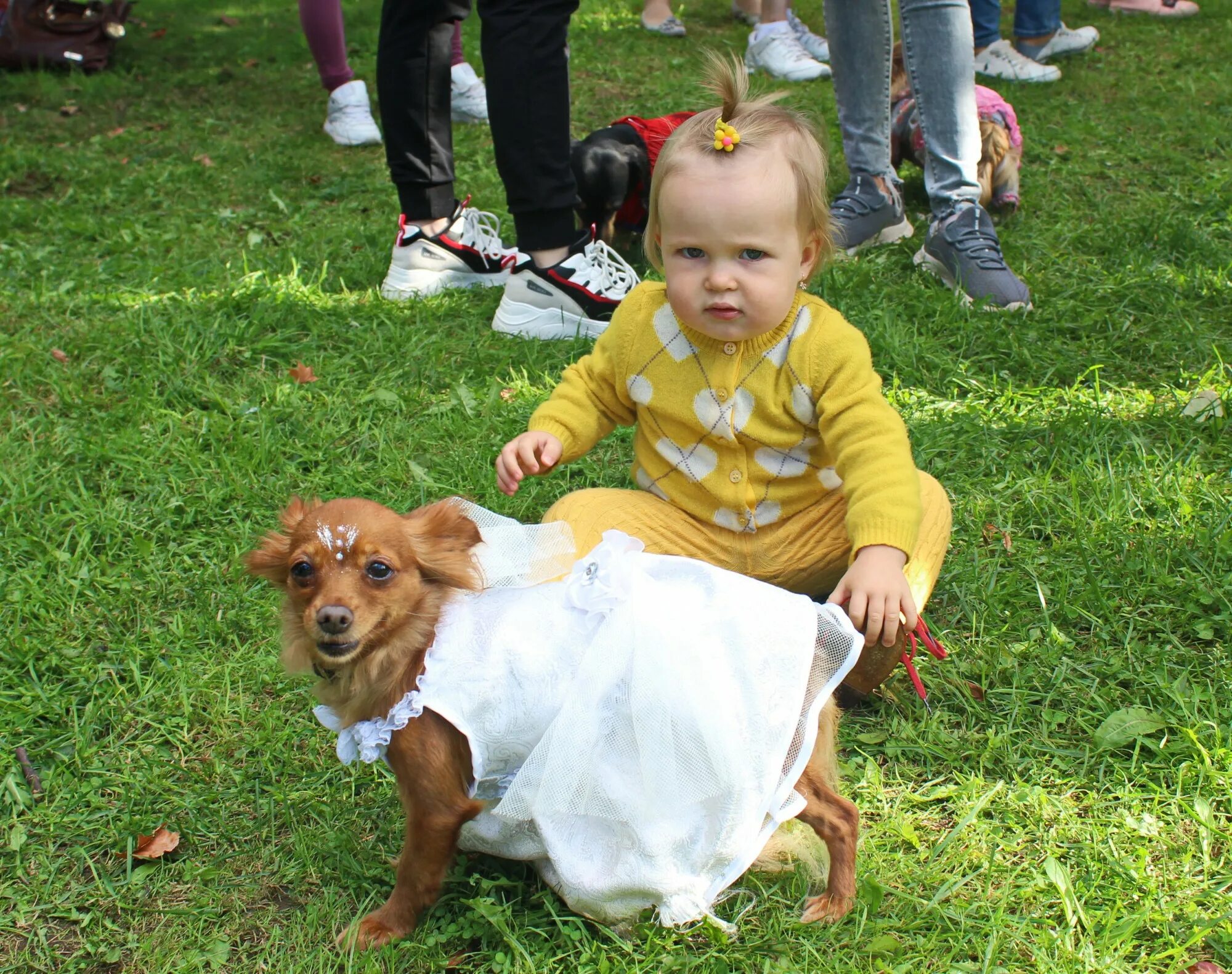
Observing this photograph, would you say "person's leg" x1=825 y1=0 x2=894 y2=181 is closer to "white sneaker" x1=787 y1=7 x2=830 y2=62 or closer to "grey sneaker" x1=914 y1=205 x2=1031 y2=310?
"grey sneaker" x1=914 y1=205 x2=1031 y2=310

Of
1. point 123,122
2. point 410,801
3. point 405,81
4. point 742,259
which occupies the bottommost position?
point 123,122

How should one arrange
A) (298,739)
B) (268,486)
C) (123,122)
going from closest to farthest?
(298,739) → (268,486) → (123,122)

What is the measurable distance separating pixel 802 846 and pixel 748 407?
0.88 metres

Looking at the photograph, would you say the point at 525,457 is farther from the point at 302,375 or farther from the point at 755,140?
the point at 302,375

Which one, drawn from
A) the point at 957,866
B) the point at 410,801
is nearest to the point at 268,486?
the point at 410,801

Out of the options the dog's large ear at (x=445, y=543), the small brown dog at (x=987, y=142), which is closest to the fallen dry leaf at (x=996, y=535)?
the dog's large ear at (x=445, y=543)

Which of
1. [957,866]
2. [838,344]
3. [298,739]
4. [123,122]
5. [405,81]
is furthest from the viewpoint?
[123,122]

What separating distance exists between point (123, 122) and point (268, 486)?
443 cm

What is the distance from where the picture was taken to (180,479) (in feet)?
10.8

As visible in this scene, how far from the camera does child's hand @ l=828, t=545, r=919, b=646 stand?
1945 mm

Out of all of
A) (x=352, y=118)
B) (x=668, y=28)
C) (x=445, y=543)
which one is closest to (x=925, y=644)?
(x=445, y=543)

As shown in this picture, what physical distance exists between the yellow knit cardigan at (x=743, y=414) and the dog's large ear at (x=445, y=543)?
459 millimetres

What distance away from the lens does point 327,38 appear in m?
6.05

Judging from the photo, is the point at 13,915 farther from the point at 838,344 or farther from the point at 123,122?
the point at 123,122
